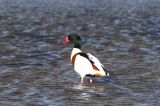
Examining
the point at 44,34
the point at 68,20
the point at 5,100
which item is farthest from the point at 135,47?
the point at 68,20

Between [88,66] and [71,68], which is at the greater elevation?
[71,68]

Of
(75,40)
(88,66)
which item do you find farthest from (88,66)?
(75,40)

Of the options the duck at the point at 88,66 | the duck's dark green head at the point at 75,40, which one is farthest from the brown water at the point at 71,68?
the duck's dark green head at the point at 75,40

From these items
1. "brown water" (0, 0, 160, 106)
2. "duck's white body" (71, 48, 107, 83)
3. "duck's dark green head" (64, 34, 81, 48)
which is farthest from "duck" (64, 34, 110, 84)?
"duck's dark green head" (64, 34, 81, 48)

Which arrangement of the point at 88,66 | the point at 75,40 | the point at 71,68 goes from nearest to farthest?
1. the point at 88,66
2. the point at 75,40
3. the point at 71,68

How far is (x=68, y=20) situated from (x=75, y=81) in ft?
86.2

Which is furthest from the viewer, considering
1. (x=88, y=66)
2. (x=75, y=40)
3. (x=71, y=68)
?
(x=71, y=68)

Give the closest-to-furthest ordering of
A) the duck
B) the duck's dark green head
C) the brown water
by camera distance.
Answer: the brown water
the duck
the duck's dark green head

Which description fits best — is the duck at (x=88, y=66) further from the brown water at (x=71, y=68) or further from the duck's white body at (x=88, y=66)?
the brown water at (x=71, y=68)

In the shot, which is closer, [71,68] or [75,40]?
[75,40]

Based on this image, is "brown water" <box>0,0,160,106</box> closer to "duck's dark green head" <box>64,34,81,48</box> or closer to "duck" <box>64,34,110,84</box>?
"duck" <box>64,34,110,84</box>

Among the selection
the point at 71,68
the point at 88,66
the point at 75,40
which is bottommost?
the point at 88,66

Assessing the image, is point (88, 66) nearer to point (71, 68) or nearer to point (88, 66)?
point (88, 66)

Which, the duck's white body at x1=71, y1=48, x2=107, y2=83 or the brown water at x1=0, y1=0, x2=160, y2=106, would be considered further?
the duck's white body at x1=71, y1=48, x2=107, y2=83
